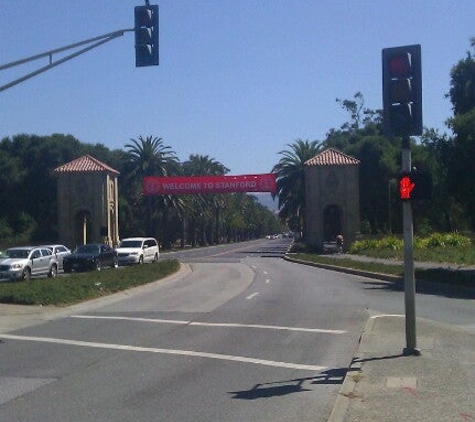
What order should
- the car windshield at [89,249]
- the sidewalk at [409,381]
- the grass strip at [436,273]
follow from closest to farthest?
the sidewalk at [409,381], the grass strip at [436,273], the car windshield at [89,249]

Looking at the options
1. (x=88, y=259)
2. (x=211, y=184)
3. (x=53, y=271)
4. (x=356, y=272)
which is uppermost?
(x=211, y=184)

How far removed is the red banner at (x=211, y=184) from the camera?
224 ft

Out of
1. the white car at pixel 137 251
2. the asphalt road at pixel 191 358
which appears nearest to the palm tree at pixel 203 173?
the white car at pixel 137 251

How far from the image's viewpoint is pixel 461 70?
3975 cm

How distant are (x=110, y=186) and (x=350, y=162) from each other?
1871cm

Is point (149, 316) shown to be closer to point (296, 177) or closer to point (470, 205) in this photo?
point (470, 205)

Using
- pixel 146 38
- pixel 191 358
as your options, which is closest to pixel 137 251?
pixel 146 38

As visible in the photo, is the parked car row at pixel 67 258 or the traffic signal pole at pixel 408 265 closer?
the traffic signal pole at pixel 408 265

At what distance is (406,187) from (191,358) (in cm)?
443

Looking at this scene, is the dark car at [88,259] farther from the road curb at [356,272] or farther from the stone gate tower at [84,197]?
the stone gate tower at [84,197]

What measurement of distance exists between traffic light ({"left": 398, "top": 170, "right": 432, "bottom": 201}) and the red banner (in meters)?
55.5

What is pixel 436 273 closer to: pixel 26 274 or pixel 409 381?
pixel 26 274

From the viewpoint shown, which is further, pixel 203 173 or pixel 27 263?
pixel 203 173

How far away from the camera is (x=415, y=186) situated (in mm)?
12617
